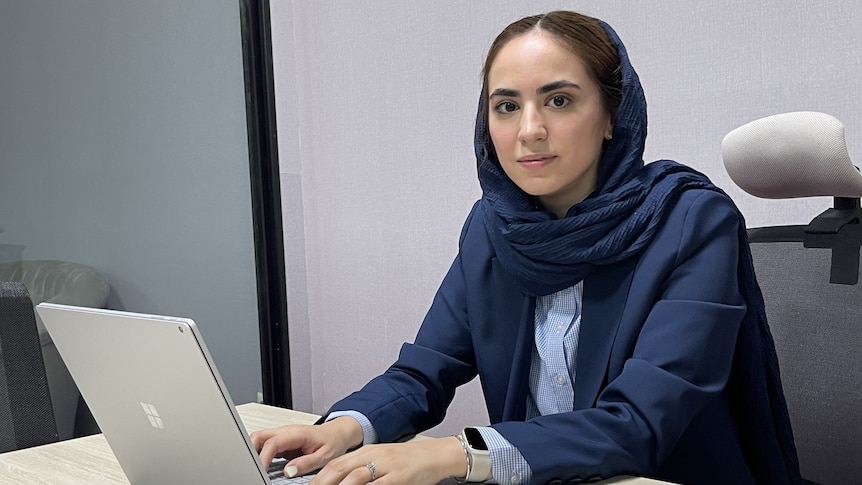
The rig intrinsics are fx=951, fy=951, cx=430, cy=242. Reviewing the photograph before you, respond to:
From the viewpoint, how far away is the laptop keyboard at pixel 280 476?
3.44 feet

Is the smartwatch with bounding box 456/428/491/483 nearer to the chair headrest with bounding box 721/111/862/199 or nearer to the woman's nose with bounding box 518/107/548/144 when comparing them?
the woman's nose with bounding box 518/107/548/144

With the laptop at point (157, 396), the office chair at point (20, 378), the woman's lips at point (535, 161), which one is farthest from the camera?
the office chair at point (20, 378)

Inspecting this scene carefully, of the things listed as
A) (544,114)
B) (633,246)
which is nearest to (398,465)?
(633,246)

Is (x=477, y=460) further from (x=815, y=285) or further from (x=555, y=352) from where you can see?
(x=815, y=285)

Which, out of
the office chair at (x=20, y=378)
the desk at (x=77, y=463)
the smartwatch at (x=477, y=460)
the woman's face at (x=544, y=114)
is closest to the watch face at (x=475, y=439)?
the smartwatch at (x=477, y=460)

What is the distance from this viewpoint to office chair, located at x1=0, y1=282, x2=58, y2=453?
4.80 ft

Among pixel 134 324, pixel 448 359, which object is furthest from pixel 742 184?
pixel 134 324

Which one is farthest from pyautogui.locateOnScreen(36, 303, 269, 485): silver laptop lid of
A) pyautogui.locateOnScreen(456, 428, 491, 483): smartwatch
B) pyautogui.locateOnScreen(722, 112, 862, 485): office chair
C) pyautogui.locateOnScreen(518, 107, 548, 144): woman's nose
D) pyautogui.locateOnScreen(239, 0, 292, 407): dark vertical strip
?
pyautogui.locateOnScreen(239, 0, 292, 407): dark vertical strip

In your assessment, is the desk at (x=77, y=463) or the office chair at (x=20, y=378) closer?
the desk at (x=77, y=463)

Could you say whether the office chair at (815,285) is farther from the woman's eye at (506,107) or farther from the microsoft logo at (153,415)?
the microsoft logo at (153,415)

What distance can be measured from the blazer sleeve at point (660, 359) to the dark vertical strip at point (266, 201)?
6.12 feet

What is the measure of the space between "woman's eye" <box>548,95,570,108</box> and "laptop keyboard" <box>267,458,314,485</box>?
610 mm

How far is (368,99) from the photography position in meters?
2.89

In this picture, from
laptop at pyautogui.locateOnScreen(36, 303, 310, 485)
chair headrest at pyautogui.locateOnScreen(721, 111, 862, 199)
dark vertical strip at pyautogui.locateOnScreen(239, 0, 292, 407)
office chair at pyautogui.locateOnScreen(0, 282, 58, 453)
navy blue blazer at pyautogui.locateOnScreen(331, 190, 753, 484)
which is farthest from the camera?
dark vertical strip at pyautogui.locateOnScreen(239, 0, 292, 407)
